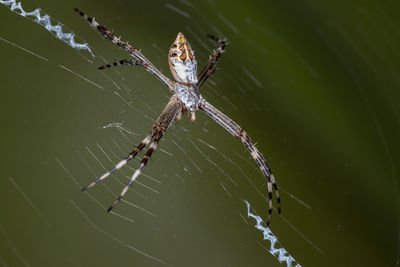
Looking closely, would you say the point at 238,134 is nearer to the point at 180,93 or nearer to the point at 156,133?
the point at 180,93

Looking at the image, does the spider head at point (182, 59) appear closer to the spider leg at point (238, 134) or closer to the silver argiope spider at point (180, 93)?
the silver argiope spider at point (180, 93)

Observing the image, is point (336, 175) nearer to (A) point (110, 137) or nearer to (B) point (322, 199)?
(B) point (322, 199)

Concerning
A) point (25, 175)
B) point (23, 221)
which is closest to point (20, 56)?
point (25, 175)

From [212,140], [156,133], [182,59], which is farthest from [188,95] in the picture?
[212,140]

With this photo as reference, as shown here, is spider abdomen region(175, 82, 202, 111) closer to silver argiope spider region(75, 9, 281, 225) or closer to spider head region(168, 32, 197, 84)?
silver argiope spider region(75, 9, 281, 225)

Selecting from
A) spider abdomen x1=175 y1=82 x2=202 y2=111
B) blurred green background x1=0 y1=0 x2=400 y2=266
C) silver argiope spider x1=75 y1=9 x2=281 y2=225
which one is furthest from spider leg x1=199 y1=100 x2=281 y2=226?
blurred green background x1=0 y1=0 x2=400 y2=266

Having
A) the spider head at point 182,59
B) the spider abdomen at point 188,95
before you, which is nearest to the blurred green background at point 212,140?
the spider abdomen at point 188,95
